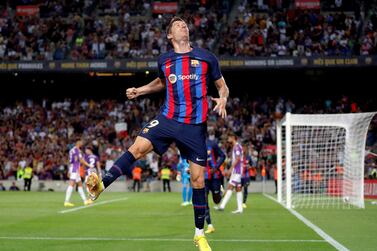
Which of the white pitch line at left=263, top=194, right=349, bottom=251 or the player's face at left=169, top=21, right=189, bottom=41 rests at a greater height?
the player's face at left=169, top=21, right=189, bottom=41

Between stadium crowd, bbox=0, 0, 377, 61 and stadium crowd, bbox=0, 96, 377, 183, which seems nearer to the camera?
stadium crowd, bbox=0, 96, 377, 183

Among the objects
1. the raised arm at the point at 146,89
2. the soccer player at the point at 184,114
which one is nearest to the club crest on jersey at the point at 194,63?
the soccer player at the point at 184,114

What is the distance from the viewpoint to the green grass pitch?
924cm

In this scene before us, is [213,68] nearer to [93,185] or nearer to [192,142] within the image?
[192,142]

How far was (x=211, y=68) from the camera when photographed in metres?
7.46

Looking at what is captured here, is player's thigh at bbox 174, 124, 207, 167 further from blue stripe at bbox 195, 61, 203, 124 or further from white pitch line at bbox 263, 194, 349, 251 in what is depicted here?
white pitch line at bbox 263, 194, 349, 251

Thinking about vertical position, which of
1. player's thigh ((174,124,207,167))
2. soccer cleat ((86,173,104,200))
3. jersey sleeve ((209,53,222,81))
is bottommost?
soccer cleat ((86,173,104,200))

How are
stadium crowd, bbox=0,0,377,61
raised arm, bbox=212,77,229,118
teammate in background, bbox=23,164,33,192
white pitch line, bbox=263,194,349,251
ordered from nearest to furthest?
raised arm, bbox=212,77,229,118
white pitch line, bbox=263,194,349,251
teammate in background, bbox=23,164,33,192
stadium crowd, bbox=0,0,377,61

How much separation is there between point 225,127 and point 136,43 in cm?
770

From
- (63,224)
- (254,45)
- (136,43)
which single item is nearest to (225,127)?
(254,45)

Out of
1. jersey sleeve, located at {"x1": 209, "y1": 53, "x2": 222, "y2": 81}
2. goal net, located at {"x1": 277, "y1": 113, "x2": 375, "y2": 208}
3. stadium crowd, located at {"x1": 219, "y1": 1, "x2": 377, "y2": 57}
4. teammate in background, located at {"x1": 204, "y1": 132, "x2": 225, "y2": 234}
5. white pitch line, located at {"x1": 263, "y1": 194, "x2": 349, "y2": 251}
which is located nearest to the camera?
jersey sleeve, located at {"x1": 209, "y1": 53, "x2": 222, "y2": 81}

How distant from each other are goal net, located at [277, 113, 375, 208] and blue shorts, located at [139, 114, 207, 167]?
451 inches

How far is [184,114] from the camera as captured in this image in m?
7.31

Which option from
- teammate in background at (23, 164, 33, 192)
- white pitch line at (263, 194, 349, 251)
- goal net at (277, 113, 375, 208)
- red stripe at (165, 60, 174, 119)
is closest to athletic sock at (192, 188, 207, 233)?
red stripe at (165, 60, 174, 119)
